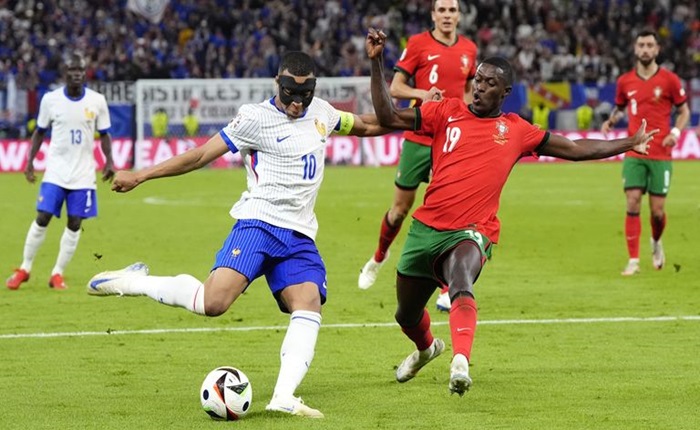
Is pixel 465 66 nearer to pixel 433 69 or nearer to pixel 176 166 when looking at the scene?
pixel 433 69

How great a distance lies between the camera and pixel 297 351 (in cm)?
790

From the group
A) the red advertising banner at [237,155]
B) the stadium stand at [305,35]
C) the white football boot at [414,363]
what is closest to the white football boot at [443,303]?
the white football boot at [414,363]

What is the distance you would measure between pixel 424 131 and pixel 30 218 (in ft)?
51.6

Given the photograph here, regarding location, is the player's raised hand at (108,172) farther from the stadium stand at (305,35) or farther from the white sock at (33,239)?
the stadium stand at (305,35)

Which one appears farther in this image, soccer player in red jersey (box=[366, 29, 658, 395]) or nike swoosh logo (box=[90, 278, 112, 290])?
nike swoosh logo (box=[90, 278, 112, 290])

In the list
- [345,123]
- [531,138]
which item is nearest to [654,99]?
[531,138]

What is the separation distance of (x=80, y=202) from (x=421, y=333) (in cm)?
651

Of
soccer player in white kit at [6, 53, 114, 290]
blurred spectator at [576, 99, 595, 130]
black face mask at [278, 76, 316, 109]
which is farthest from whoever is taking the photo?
blurred spectator at [576, 99, 595, 130]

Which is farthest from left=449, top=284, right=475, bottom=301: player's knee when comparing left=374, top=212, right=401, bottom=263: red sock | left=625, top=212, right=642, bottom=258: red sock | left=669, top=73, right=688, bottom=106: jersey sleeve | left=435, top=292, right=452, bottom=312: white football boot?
left=669, top=73, right=688, bottom=106: jersey sleeve

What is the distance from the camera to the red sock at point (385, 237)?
13562 millimetres

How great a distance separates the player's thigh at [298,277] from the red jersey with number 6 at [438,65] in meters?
4.81

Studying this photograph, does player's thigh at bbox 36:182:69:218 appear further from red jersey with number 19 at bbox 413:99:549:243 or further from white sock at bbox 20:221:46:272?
red jersey with number 19 at bbox 413:99:549:243

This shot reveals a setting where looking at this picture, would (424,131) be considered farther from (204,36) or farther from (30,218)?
(204,36)

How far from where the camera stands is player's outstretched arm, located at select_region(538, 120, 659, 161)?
8.62 m
